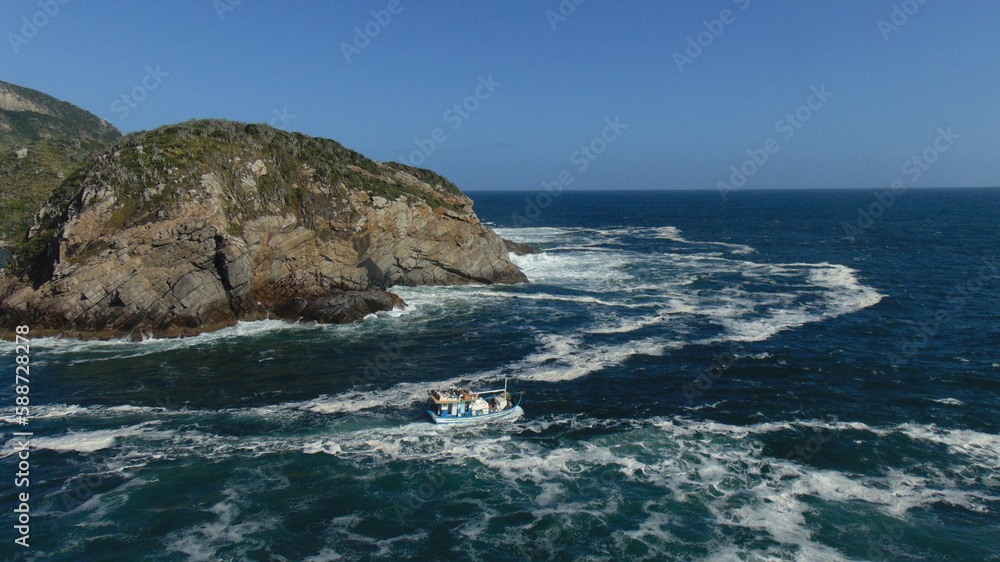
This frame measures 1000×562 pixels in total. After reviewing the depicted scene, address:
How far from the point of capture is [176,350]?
157 ft

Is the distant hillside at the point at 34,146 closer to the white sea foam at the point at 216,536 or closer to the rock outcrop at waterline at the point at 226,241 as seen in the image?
the rock outcrop at waterline at the point at 226,241

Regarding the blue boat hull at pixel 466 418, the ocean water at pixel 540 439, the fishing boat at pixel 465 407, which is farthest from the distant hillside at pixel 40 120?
the blue boat hull at pixel 466 418

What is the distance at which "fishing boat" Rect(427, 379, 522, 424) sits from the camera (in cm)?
3531

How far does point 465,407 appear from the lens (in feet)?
117

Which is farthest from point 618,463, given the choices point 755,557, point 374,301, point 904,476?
point 374,301

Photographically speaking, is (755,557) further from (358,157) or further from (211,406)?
(358,157)

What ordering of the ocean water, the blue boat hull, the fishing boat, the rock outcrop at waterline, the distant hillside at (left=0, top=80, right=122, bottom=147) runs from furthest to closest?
A: the distant hillside at (left=0, top=80, right=122, bottom=147) → the rock outcrop at waterline → the fishing boat → the blue boat hull → the ocean water

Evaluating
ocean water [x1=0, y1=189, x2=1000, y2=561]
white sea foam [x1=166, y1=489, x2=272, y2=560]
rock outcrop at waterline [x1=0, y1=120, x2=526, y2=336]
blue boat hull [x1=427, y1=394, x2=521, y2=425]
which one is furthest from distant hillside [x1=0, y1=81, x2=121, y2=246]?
white sea foam [x1=166, y1=489, x2=272, y2=560]

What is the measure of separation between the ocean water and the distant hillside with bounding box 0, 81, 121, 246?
62.5 meters

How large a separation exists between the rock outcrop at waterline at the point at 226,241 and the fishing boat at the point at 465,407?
78.5ft

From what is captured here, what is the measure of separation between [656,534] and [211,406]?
2856cm

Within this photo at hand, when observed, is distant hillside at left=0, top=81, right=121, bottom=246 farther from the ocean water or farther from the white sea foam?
the white sea foam

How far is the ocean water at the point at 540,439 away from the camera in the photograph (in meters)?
25.0

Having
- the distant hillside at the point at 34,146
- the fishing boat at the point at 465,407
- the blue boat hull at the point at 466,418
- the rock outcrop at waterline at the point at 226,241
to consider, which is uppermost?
the distant hillside at the point at 34,146
